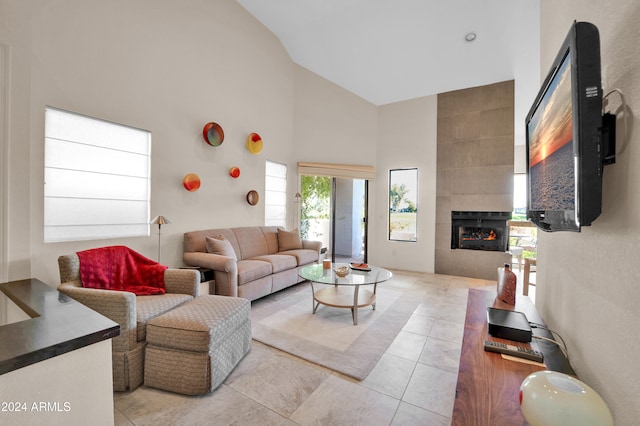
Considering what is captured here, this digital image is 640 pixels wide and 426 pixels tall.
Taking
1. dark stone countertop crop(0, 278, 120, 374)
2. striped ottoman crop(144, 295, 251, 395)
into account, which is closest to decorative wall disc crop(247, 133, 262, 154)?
striped ottoman crop(144, 295, 251, 395)

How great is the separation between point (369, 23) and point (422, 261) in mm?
4192

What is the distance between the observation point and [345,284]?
114 inches

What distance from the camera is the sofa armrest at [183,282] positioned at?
238cm

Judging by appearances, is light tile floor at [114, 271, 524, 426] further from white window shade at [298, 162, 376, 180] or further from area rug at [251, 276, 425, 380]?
white window shade at [298, 162, 376, 180]

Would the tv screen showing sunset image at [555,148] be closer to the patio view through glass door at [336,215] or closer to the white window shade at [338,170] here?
the white window shade at [338,170]

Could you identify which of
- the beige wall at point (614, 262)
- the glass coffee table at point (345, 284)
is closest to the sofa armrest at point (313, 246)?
the glass coffee table at point (345, 284)

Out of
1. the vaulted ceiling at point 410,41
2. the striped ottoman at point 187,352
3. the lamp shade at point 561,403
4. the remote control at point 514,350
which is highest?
the vaulted ceiling at point 410,41

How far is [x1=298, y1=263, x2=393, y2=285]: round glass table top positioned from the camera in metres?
2.96

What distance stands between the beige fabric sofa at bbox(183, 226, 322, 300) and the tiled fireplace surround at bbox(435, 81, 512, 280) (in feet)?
8.50

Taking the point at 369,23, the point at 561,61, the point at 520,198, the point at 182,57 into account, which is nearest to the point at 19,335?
the point at 561,61

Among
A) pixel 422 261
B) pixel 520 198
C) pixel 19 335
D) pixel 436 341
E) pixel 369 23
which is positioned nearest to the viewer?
pixel 19 335

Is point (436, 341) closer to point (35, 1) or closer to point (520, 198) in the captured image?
point (35, 1)

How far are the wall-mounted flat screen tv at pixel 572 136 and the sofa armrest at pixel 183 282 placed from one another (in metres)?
2.47

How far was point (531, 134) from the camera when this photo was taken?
1683mm
